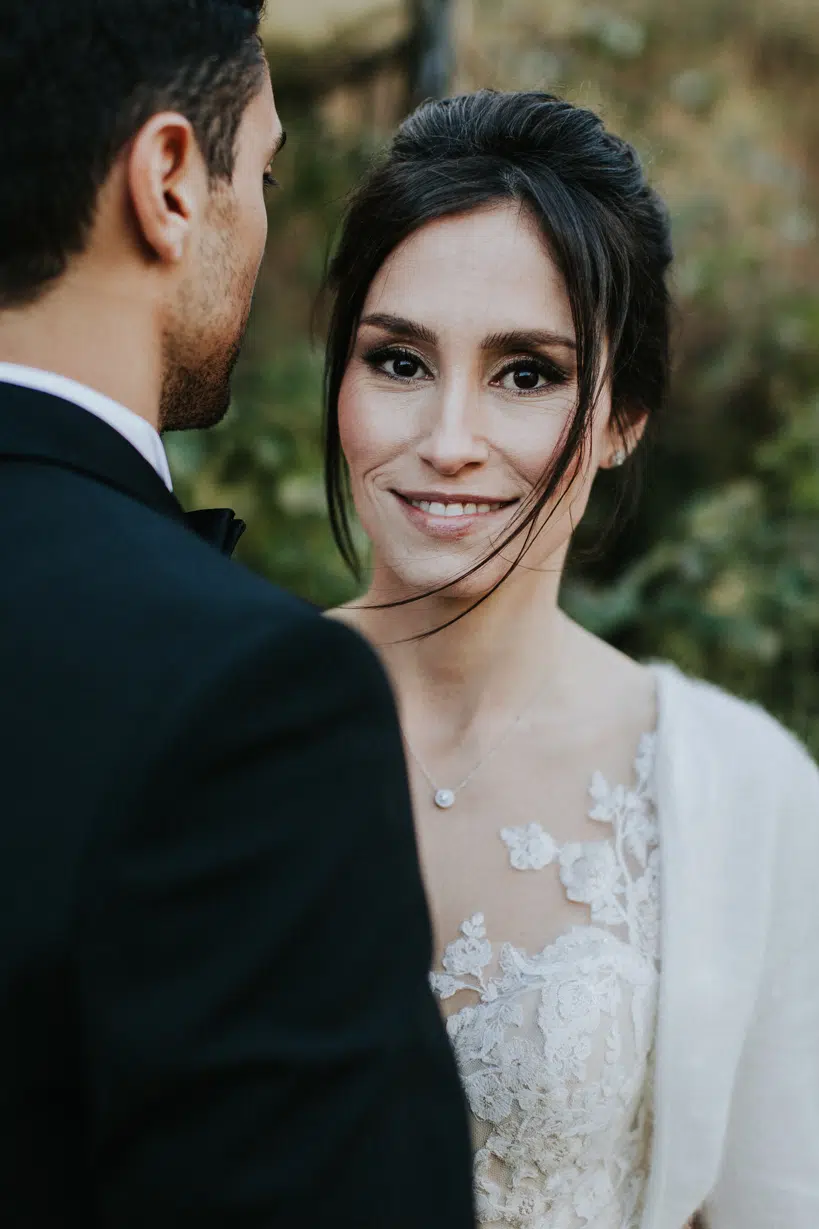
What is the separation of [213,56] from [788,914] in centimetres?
166

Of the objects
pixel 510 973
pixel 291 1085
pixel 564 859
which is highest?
pixel 291 1085

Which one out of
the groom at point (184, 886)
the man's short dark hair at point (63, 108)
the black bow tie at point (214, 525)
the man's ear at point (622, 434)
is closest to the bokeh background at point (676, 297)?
the man's ear at point (622, 434)

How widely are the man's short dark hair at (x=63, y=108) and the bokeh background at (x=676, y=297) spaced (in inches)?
128

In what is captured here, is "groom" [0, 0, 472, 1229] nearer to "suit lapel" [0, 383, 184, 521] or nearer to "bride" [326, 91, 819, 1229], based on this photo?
"suit lapel" [0, 383, 184, 521]

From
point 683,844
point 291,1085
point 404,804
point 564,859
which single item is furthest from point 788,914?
point 291,1085

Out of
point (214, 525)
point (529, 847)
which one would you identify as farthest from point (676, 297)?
point (214, 525)

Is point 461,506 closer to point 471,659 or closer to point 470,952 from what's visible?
point 471,659

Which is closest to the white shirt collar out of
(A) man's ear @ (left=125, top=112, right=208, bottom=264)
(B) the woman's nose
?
(A) man's ear @ (left=125, top=112, right=208, bottom=264)

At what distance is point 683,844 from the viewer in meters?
2.24

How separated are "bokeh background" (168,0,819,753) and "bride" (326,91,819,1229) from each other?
2287mm

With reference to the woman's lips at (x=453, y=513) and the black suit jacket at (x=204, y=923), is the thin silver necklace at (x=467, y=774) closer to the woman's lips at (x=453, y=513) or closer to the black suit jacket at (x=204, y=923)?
the woman's lips at (x=453, y=513)

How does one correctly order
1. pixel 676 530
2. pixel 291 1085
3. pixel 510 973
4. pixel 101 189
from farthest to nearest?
pixel 676 530 → pixel 510 973 → pixel 101 189 → pixel 291 1085

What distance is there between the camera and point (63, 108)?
1.26m

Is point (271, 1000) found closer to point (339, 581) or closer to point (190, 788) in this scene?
point (190, 788)
